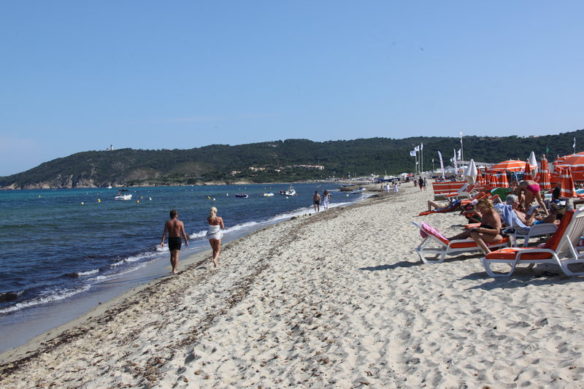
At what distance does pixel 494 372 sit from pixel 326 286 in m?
4.01

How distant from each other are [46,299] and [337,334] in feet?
26.1

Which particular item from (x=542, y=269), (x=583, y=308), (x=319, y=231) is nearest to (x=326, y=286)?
(x=542, y=269)

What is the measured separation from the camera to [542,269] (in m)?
6.62

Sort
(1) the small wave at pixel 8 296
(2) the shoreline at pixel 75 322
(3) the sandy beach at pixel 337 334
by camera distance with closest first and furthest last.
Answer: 1. (3) the sandy beach at pixel 337 334
2. (2) the shoreline at pixel 75 322
3. (1) the small wave at pixel 8 296

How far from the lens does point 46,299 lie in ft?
35.2

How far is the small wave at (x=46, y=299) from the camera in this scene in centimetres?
1003

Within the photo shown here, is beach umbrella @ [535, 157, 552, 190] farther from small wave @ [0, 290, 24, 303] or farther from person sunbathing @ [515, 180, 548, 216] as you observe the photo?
small wave @ [0, 290, 24, 303]

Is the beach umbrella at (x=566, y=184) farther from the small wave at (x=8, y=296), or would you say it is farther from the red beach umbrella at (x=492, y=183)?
the small wave at (x=8, y=296)

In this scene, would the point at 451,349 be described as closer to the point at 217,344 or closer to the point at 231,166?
the point at 217,344

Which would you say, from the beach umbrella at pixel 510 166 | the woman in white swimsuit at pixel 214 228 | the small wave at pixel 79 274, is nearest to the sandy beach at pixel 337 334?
the woman in white swimsuit at pixel 214 228

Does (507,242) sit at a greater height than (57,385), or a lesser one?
greater

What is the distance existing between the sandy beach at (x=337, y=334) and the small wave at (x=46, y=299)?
2.00 meters

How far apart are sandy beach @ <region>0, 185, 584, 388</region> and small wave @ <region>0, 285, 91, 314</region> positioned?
1997 mm

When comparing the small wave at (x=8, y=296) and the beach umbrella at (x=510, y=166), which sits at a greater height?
the beach umbrella at (x=510, y=166)
